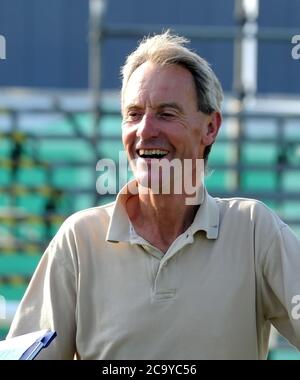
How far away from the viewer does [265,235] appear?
1875 mm

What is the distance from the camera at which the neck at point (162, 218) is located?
1.91 meters

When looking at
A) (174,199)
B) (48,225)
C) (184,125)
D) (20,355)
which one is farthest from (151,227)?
(48,225)

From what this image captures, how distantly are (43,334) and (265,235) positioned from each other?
48cm

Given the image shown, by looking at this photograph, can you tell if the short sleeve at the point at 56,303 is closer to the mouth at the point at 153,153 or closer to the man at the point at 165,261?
the man at the point at 165,261

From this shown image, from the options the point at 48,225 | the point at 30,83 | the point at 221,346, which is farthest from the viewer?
the point at 30,83

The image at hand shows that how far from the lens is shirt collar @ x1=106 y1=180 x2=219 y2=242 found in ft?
6.18

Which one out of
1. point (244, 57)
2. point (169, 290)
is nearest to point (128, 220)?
point (169, 290)

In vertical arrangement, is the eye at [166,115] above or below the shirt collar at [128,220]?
above

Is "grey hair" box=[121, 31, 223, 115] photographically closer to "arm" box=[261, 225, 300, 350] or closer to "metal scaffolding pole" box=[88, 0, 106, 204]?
"arm" box=[261, 225, 300, 350]

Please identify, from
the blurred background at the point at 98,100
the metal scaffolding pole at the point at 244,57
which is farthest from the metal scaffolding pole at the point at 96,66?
the metal scaffolding pole at the point at 244,57

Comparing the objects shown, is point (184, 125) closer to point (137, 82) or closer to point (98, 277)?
point (137, 82)

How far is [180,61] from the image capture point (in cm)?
191

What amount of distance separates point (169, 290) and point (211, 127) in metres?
0.39

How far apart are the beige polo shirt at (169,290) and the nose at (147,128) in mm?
171
